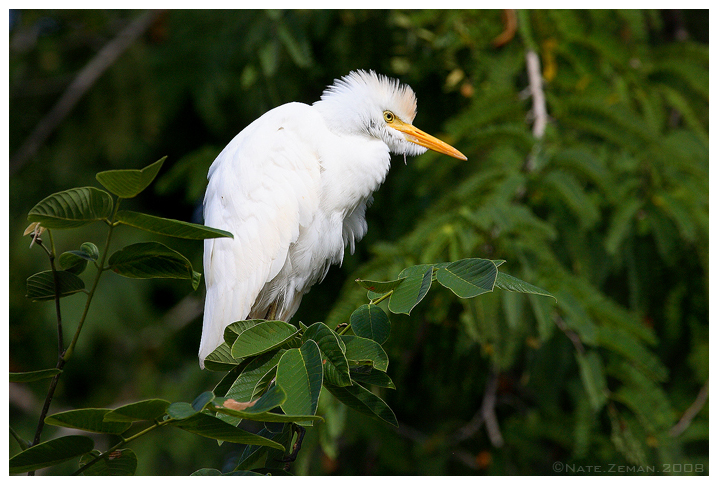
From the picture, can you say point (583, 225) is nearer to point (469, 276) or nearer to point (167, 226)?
point (469, 276)

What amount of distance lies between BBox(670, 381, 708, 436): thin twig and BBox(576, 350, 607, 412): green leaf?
781 mm

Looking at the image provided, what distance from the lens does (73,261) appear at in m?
1.08

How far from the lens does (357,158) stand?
5.94 ft

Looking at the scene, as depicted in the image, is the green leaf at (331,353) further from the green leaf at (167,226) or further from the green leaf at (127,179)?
the green leaf at (127,179)

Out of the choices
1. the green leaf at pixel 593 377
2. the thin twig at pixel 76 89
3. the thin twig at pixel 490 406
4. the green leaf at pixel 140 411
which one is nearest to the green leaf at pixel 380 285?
the green leaf at pixel 140 411

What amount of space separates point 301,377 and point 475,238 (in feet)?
3.54

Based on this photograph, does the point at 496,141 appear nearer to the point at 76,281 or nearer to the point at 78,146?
the point at 76,281

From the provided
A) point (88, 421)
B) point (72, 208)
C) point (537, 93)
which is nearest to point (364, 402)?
point (88, 421)

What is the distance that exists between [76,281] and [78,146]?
10.3ft

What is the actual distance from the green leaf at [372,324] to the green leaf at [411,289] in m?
0.06

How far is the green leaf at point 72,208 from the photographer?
821mm

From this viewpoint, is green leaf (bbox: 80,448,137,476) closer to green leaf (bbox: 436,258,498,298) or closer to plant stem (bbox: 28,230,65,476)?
plant stem (bbox: 28,230,65,476)

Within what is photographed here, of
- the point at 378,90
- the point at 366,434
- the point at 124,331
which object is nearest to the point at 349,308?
the point at 378,90

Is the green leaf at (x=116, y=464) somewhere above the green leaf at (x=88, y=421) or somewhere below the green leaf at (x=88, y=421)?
below
